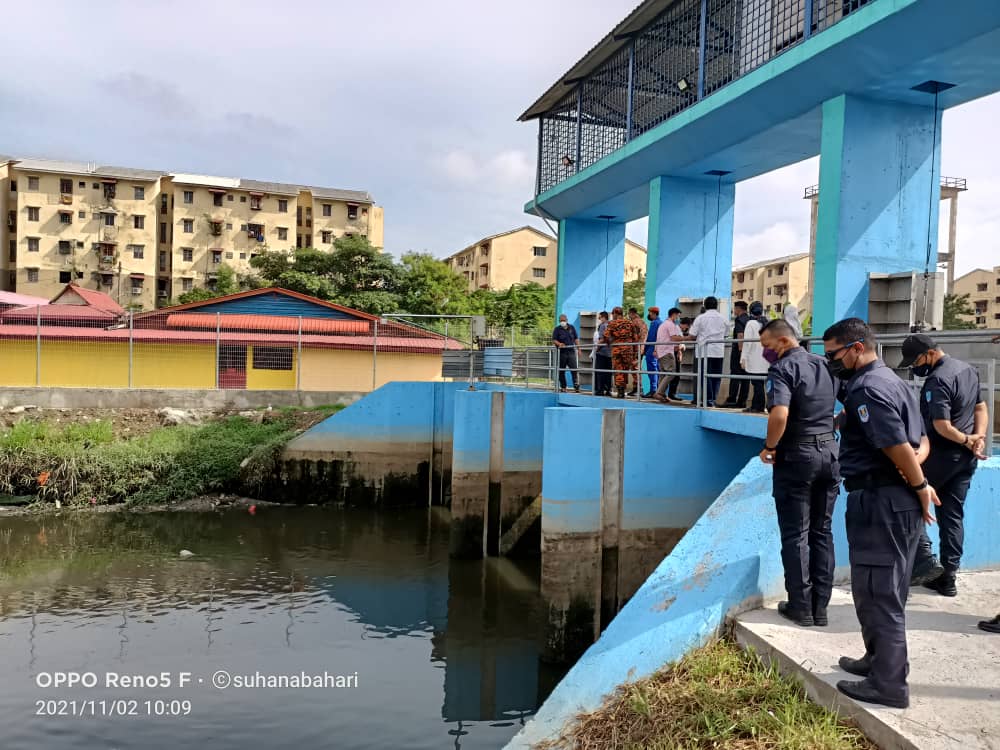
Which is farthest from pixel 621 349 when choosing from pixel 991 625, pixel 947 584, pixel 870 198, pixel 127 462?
pixel 127 462

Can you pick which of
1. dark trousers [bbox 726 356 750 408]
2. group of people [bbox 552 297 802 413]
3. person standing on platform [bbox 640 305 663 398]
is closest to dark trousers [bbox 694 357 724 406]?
group of people [bbox 552 297 802 413]

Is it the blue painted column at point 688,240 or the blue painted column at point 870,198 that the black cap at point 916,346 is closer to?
the blue painted column at point 870,198

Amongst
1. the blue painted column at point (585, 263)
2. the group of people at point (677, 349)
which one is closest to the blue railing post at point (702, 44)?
the group of people at point (677, 349)

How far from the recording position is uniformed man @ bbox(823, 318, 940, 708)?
369 centimetres

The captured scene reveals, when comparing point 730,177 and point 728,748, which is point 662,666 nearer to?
point 728,748

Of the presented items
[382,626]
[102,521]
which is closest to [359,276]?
[102,521]

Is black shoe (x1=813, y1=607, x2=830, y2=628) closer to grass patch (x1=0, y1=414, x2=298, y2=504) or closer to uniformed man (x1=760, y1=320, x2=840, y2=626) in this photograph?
uniformed man (x1=760, y1=320, x2=840, y2=626)

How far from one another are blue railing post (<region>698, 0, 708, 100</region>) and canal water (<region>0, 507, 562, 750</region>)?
8722 mm

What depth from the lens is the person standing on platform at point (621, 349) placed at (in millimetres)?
11992

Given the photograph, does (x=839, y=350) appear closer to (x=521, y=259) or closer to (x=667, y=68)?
(x=667, y=68)

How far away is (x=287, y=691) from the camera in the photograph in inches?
313

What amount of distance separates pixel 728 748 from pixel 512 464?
31.0 feet

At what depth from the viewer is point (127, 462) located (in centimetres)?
1697

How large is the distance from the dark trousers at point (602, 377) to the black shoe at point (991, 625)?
8360mm
